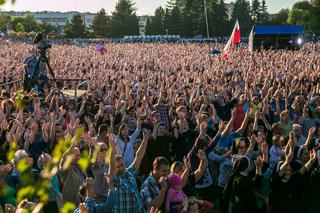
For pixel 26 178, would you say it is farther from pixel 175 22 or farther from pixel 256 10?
pixel 256 10

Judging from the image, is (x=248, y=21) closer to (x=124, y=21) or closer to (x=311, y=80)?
(x=124, y=21)

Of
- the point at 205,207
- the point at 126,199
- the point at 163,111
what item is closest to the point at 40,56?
the point at 163,111

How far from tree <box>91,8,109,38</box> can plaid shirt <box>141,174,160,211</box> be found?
8120 cm

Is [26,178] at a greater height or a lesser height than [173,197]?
greater

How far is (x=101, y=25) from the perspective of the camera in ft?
278

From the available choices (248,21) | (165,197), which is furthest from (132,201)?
(248,21)

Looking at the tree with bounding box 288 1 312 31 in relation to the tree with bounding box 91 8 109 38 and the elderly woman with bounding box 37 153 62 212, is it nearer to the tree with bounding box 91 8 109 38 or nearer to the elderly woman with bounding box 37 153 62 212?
the tree with bounding box 91 8 109 38

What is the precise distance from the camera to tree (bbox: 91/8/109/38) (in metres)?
84.9

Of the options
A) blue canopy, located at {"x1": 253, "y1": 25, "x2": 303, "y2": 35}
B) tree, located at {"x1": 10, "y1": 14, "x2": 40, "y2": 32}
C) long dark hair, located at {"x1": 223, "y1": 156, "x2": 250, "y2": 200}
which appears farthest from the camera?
tree, located at {"x1": 10, "y1": 14, "x2": 40, "y2": 32}

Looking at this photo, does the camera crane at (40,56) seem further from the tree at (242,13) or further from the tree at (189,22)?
the tree at (242,13)

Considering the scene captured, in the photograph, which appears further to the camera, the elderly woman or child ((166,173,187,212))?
the elderly woman

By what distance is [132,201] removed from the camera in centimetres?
441

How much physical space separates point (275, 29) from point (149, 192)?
102 feet

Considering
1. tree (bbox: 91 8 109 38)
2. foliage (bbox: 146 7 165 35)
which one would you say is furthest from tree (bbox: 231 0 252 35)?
tree (bbox: 91 8 109 38)
